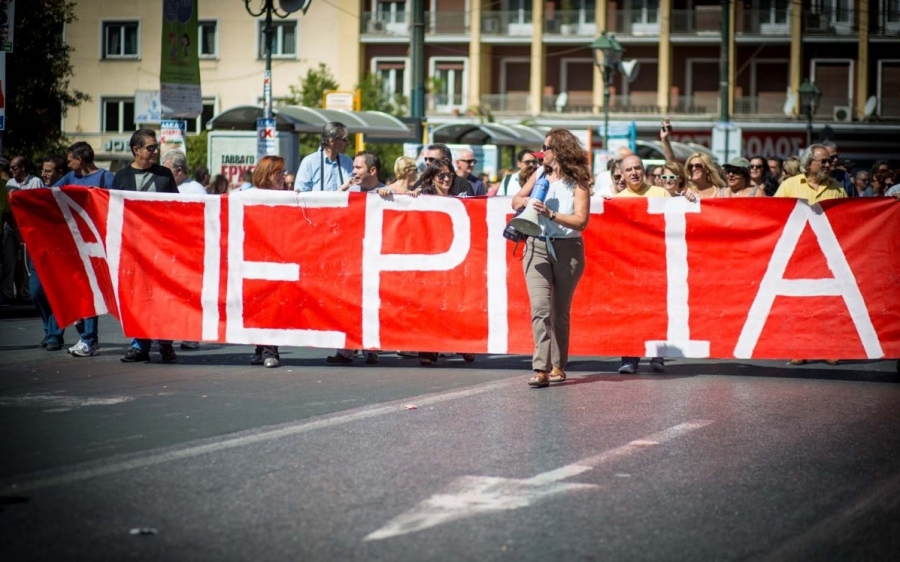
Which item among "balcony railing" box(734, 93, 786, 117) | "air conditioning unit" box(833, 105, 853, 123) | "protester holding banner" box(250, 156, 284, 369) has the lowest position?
"protester holding banner" box(250, 156, 284, 369)

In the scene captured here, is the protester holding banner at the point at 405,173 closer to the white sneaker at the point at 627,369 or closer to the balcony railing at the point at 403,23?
the white sneaker at the point at 627,369

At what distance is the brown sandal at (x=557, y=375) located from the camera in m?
10.7

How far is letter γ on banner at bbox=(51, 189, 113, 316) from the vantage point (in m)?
12.2

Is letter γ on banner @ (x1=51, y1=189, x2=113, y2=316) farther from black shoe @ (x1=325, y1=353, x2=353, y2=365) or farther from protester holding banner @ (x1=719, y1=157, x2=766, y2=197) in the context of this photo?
protester holding banner @ (x1=719, y1=157, x2=766, y2=197)

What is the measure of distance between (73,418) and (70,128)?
57.9 metres

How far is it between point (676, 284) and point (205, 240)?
3984mm

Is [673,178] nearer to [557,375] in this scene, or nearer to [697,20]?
[557,375]

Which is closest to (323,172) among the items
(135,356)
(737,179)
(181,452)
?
(135,356)

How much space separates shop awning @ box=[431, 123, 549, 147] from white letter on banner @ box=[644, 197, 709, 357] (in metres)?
24.9

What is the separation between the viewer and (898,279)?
11.2 meters

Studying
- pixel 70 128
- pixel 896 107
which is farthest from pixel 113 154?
pixel 896 107

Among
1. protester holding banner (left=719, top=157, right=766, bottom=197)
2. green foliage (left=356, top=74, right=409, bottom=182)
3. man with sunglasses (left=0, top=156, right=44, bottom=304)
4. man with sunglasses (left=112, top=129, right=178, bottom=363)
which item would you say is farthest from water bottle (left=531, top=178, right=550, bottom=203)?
green foliage (left=356, top=74, right=409, bottom=182)

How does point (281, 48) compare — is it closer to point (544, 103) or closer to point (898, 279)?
point (544, 103)

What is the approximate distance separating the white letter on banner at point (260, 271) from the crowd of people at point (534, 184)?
175 millimetres
